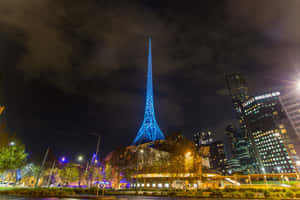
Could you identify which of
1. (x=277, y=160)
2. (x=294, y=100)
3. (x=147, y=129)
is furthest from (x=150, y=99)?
(x=277, y=160)

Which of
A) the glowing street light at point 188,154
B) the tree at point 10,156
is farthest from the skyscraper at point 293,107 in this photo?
the tree at point 10,156

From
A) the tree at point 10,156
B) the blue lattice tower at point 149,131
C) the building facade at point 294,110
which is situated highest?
the blue lattice tower at point 149,131

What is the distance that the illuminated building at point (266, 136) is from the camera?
11480 centimetres

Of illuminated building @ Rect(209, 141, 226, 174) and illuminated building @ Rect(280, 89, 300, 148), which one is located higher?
illuminated building @ Rect(209, 141, 226, 174)

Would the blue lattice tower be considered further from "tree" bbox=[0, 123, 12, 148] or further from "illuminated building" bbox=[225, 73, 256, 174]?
"illuminated building" bbox=[225, 73, 256, 174]

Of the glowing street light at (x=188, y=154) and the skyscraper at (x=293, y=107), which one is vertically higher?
the skyscraper at (x=293, y=107)

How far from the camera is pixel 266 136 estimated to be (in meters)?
131

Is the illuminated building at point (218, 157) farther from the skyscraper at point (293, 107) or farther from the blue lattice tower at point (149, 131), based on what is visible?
the skyscraper at point (293, 107)

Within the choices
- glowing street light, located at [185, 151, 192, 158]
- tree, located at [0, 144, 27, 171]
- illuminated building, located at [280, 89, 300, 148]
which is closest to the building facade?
illuminated building, located at [280, 89, 300, 148]

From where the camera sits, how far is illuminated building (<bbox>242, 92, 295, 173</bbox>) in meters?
115

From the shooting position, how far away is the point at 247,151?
164000 mm

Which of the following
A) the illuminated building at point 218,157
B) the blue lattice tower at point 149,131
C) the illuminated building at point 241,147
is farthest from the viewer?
the illuminated building at point 218,157

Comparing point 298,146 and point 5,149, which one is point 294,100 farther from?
point 5,149

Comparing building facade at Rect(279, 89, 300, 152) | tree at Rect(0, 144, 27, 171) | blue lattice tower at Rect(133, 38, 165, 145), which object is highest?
blue lattice tower at Rect(133, 38, 165, 145)
